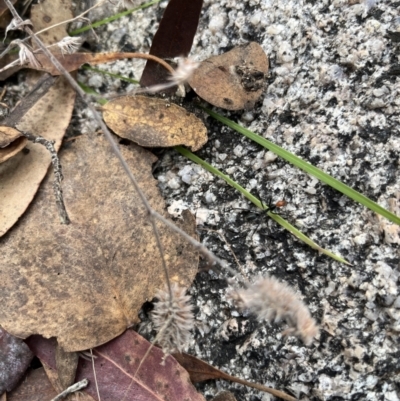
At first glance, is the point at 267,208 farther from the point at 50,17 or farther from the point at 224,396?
the point at 50,17

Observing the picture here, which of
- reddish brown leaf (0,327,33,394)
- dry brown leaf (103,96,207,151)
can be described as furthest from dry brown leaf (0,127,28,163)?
reddish brown leaf (0,327,33,394)

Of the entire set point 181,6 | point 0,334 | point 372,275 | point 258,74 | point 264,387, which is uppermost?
point 181,6

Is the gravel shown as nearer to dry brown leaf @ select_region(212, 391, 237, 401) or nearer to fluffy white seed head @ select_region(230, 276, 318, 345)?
dry brown leaf @ select_region(212, 391, 237, 401)

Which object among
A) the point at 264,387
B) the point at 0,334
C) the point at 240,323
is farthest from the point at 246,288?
the point at 0,334

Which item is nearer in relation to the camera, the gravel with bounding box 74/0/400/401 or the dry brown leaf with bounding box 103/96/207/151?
the gravel with bounding box 74/0/400/401

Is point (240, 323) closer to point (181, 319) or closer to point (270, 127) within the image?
point (181, 319)
